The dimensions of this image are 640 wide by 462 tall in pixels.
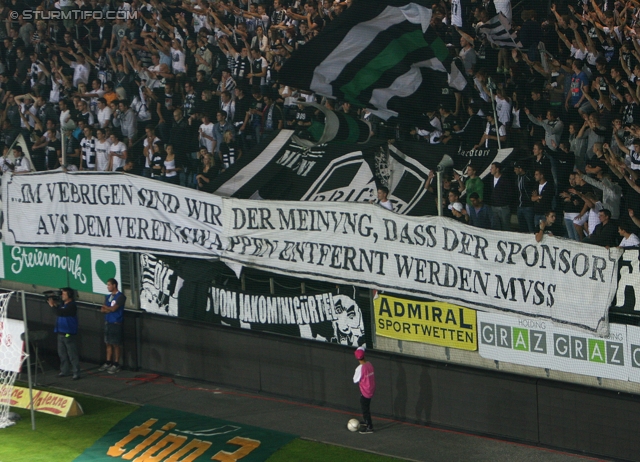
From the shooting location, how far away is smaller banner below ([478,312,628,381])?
39.7 ft

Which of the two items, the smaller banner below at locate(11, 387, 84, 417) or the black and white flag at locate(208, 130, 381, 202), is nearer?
the black and white flag at locate(208, 130, 381, 202)

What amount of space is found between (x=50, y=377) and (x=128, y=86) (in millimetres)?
5311

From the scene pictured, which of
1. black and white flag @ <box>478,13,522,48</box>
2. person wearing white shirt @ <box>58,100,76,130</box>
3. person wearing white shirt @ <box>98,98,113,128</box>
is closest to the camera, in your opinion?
black and white flag @ <box>478,13,522,48</box>

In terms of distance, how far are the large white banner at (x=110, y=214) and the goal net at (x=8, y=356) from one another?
258cm

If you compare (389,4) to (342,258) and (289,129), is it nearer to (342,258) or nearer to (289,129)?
(289,129)

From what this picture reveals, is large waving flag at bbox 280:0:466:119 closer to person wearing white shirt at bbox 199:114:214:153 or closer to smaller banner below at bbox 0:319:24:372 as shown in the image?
person wearing white shirt at bbox 199:114:214:153

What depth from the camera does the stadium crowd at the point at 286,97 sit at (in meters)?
12.7

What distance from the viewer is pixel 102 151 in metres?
17.8

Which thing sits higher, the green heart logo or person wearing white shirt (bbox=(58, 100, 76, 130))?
person wearing white shirt (bbox=(58, 100, 76, 130))

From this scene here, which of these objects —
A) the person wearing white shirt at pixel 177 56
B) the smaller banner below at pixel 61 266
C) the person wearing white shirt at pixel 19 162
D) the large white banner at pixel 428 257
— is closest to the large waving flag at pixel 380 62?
the large white banner at pixel 428 257

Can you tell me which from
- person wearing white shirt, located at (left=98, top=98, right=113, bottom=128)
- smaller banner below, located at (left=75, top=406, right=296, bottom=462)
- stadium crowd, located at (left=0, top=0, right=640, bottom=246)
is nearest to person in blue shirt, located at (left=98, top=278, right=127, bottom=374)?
stadium crowd, located at (left=0, top=0, right=640, bottom=246)

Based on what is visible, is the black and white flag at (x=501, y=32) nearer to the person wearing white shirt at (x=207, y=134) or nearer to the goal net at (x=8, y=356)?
the person wearing white shirt at (x=207, y=134)

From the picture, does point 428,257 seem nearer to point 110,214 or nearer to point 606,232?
point 606,232
